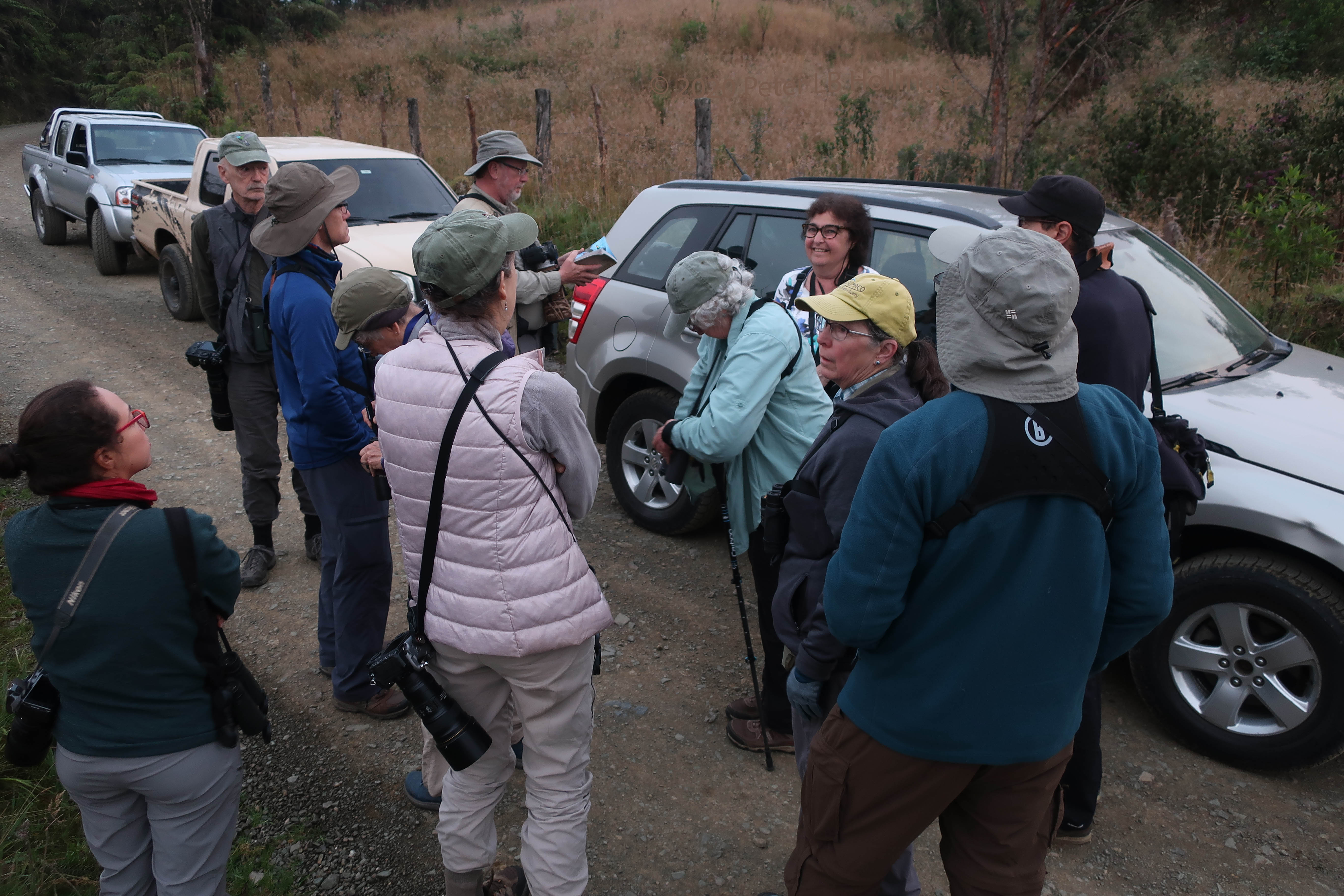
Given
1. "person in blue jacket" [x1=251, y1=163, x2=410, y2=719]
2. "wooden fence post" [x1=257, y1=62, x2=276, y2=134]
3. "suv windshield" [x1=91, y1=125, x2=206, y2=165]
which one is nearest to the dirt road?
"person in blue jacket" [x1=251, y1=163, x2=410, y2=719]

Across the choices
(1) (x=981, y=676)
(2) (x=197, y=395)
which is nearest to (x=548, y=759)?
(1) (x=981, y=676)

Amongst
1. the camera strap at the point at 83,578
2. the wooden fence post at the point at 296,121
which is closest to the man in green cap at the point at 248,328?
the camera strap at the point at 83,578

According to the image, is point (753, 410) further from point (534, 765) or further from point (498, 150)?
point (498, 150)

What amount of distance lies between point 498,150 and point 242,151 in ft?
4.77

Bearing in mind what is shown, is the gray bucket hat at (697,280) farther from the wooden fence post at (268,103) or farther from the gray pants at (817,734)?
the wooden fence post at (268,103)

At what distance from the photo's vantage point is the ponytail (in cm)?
234

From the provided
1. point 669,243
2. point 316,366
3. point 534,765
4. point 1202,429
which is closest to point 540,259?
point 669,243

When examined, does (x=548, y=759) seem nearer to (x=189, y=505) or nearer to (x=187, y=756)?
(x=187, y=756)

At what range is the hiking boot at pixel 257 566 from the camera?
15.1ft

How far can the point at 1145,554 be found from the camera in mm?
1745

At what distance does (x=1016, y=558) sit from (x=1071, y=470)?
7.4 inches

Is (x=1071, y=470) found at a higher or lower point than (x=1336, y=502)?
higher

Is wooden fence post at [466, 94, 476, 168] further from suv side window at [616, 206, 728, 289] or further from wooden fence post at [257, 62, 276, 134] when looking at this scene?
wooden fence post at [257, 62, 276, 134]

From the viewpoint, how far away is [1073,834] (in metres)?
2.98
